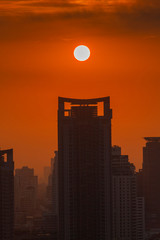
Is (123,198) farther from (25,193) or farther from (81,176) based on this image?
(25,193)

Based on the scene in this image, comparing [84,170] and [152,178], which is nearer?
[84,170]

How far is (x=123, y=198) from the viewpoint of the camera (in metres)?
72.7

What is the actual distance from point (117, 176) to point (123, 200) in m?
1.94

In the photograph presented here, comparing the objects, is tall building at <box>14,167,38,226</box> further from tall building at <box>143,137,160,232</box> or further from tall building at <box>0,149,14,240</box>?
tall building at <box>0,149,14,240</box>

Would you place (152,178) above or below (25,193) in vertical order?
above

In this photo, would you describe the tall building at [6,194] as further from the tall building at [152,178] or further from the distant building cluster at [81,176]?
the tall building at [152,178]

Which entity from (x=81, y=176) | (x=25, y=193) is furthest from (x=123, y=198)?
(x=25, y=193)

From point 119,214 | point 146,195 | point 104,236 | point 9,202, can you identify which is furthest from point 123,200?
point 146,195

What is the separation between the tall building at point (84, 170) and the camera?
209 feet

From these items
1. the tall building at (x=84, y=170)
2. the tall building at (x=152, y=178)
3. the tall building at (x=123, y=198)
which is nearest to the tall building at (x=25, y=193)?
the tall building at (x=152, y=178)

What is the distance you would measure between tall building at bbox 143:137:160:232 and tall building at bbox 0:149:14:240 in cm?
2825

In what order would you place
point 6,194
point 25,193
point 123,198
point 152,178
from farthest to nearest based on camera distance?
1. point 25,193
2. point 152,178
3. point 123,198
4. point 6,194

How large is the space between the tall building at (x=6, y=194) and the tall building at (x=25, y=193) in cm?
2369

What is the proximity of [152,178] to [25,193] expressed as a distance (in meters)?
12.7
